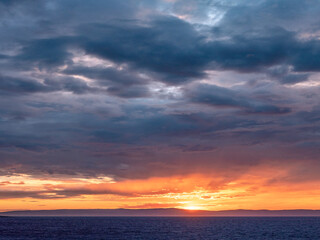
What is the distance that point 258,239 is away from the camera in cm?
10069

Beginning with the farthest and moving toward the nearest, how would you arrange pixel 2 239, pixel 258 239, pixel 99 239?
1. pixel 258 239
2. pixel 99 239
3. pixel 2 239

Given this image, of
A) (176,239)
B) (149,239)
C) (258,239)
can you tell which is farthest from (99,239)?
(258,239)

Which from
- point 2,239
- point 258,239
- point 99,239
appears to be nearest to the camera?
point 2,239

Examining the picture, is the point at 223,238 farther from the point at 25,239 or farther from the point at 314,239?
the point at 25,239

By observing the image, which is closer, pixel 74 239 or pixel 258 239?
pixel 74 239

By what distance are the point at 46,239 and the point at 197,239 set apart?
3641 cm

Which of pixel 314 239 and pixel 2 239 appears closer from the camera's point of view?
pixel 2 239

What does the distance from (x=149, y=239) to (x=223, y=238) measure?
1996cm

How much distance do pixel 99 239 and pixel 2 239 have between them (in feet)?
71.7

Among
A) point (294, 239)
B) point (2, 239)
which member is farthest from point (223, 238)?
point (2, 239)

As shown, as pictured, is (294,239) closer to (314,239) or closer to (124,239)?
(314,239)

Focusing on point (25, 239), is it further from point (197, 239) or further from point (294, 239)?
point (294, 239)

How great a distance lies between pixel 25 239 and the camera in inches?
3548

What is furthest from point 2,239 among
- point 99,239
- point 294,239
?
point 294,239
